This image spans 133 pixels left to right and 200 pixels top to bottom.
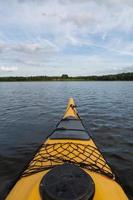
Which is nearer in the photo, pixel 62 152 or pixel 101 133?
pixel 62 152

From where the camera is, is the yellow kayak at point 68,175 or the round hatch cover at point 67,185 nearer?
the round hatch cover at point 67,185

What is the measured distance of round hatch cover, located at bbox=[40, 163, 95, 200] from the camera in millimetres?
2697

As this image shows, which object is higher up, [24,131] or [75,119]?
[75,119]

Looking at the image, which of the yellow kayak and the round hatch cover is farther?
the yellow kayak

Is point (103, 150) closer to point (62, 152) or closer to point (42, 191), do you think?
point (62, 152)

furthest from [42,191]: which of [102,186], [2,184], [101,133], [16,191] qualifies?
[101,133]

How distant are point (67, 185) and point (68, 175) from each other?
0.22 metres

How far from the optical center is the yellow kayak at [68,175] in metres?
2.81

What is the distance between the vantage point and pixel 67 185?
2850 mm

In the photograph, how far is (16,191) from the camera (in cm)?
344

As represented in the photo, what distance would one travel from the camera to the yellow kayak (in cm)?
281

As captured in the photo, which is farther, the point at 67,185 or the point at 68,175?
the point at 68,175

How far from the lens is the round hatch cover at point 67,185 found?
270cm

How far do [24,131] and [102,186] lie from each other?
7544mm
